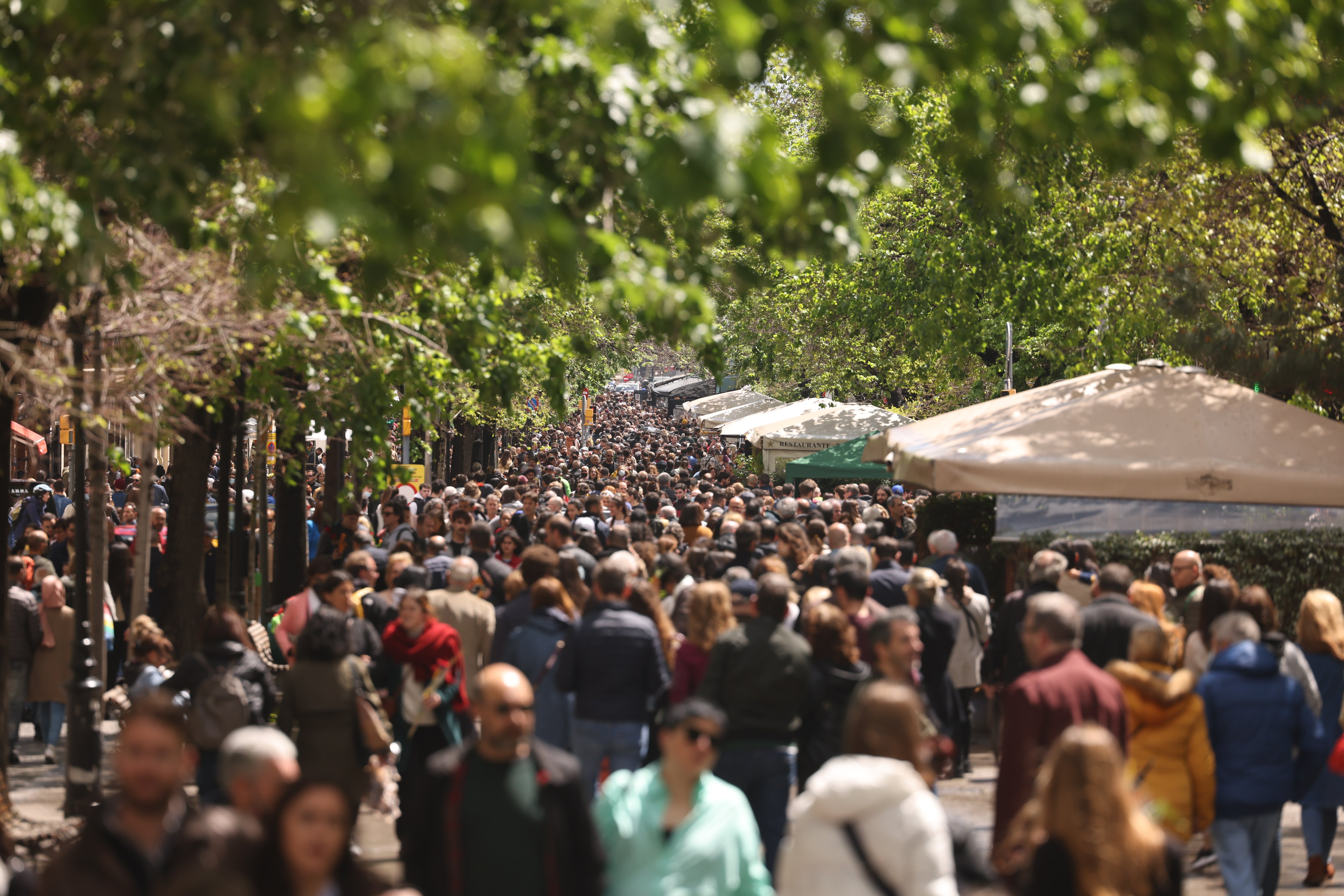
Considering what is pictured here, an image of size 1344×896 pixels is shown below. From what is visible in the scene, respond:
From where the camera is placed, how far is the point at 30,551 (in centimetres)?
1445

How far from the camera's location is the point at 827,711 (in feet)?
26.3

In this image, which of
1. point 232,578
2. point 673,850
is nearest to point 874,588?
point 673,850

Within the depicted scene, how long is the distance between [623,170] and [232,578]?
13.5 metres

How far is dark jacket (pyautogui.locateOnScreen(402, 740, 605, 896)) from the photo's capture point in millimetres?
4852

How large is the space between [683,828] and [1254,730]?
3.67 m

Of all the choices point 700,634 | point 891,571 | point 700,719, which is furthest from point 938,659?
point 700,719

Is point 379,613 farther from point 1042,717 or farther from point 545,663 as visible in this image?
point 1042,717

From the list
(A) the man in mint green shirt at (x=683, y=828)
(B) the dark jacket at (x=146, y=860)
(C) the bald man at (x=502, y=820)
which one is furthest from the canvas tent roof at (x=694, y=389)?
(B) the dark jacket at (x=146, y=860)

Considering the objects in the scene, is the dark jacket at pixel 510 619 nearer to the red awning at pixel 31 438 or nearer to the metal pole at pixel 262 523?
the metal pole at pixel 262 523

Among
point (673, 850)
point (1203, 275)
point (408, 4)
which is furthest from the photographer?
point (1203, 275)

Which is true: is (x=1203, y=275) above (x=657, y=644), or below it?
above

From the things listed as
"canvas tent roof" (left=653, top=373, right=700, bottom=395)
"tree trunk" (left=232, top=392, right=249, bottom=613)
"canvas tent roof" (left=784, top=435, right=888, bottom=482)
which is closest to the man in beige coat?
"tree trunk" (left=232, top=392, right=249, bottom=613)

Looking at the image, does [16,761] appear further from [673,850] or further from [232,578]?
[673,850]

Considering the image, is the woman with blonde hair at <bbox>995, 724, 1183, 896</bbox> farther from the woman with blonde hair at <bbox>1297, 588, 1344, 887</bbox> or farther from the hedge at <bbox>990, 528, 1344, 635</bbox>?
the hedge at <bbox>990, 528, 1344, 635</bbox>
